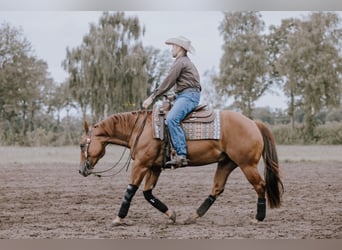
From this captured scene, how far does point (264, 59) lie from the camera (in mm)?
6699

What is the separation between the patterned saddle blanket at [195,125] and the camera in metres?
5.54

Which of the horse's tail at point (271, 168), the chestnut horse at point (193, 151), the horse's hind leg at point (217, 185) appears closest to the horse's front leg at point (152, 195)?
the chestnut horse at point (193, 151)

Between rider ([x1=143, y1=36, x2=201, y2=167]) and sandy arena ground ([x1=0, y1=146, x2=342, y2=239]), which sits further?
sandy arena ground ([x1=0, y1=146, x2=342, y2=239])

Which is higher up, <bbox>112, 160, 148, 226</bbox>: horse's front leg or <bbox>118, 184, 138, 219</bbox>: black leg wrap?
<bbox>112, 160, 148, 226</bbox>: horse's front leg

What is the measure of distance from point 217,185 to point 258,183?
443 millimetres

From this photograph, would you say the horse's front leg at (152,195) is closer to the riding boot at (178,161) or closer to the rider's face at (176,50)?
the riding boot at (178,161)

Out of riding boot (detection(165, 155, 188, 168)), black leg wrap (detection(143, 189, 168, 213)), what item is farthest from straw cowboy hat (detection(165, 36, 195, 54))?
black leg wrap (detection(143, 189, 168, 213))

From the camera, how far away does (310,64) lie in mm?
6730

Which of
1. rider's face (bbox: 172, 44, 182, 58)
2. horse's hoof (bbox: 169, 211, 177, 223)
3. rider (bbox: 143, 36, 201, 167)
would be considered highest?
rider's face (bbox: 172, 44, 182, 58)

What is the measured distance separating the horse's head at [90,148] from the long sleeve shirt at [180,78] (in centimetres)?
72

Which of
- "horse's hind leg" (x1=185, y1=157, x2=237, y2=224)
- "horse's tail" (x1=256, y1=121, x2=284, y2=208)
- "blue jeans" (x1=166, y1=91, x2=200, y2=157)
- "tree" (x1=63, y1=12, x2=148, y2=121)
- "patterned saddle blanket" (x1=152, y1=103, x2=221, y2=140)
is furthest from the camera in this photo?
"tree" (x1=63, y1=12, x2=148, y2=121)

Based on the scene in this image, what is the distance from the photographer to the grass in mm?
6469

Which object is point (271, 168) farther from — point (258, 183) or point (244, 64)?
point (244, 64)

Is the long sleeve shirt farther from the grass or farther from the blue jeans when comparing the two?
the grass
